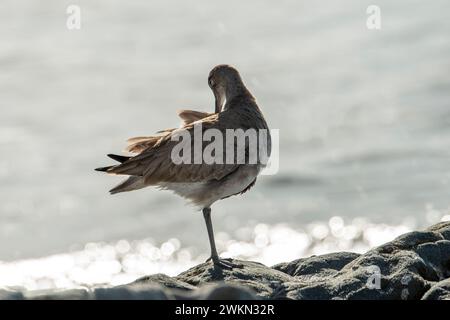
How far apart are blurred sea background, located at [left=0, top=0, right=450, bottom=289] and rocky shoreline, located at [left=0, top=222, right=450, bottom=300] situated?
8.63 metres

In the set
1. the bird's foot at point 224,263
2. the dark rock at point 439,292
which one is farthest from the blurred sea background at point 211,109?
the dark rock at point 439,292

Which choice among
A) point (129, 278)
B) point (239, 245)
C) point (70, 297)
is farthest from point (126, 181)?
point (239, 245)

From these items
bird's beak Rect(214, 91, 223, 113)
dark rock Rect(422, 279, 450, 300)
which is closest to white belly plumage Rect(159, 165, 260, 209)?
bird's beak Rect(214, 91, 223, 113)

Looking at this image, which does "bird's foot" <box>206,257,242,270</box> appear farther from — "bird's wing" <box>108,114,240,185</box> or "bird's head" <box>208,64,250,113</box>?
"bird's head" <box>208,64,250,113</box>

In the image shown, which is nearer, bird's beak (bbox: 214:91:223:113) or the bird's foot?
the bird's foot

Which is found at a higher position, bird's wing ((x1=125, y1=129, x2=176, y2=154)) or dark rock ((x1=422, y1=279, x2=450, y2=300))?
bird's wing ((x1=125, y1=129, x2=176, y2=154))

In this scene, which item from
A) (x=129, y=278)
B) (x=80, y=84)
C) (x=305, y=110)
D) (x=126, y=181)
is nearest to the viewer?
(x=126, y=181)

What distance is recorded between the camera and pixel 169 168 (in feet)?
44.5

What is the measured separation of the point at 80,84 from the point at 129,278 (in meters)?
11.3

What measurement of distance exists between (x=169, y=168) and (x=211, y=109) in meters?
13.6

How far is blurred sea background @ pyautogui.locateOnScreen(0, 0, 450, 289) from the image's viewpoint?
74.4 ft

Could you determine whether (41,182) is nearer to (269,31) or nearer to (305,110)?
(305,110)

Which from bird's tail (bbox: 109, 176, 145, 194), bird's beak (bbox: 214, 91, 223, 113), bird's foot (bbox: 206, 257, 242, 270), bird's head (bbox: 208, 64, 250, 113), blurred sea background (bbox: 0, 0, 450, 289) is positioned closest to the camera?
bird's foot (bbox: 206, 257, 242, 270)
